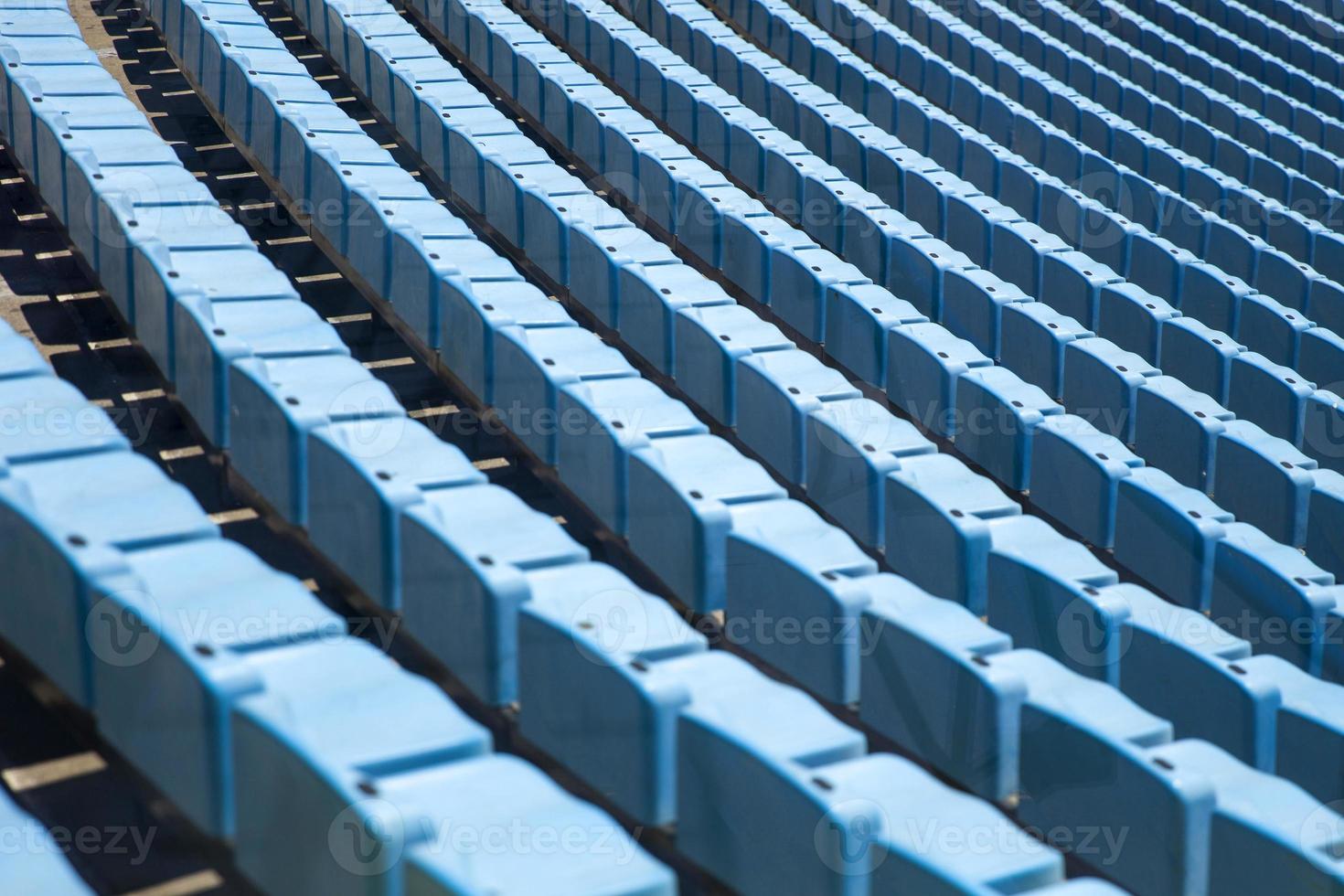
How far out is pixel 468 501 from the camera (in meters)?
1.58

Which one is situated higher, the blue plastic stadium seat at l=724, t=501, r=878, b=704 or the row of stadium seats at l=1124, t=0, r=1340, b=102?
the row of stadium seats at l=1124, t=0, r=1340, b=102

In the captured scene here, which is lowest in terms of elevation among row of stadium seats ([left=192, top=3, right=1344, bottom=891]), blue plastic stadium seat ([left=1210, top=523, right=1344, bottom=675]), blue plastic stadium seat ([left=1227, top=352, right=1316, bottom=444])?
blue plastic stadium seat ([left=1210, top=523, right=1344, bottom=675])

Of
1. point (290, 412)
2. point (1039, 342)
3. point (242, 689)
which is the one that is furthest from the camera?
point (1039, 342)

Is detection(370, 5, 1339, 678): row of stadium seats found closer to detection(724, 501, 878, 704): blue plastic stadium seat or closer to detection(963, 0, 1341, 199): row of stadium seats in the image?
detection(724, 501, 878, 704): blue plastic stadium seat

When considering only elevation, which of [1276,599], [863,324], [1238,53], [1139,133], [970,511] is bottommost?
[1276,599]

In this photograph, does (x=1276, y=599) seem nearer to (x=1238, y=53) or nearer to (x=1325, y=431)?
(x=1325, y=431)

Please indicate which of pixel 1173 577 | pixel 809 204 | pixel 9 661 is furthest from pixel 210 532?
pixel 809 204

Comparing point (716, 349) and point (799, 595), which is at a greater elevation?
point (716, 349)

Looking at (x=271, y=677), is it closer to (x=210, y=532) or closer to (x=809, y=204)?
(x=210, y=532)

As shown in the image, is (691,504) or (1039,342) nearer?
(691,504)

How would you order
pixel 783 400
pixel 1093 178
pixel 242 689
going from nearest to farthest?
pixel 242 689 → pixel 783 400 → pixel 1093 178

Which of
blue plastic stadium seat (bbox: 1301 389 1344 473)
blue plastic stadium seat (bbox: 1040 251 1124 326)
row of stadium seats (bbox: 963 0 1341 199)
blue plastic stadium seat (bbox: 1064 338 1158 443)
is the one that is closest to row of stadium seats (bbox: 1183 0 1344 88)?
row of stadium seats (bbox: 963 0 1341 199)

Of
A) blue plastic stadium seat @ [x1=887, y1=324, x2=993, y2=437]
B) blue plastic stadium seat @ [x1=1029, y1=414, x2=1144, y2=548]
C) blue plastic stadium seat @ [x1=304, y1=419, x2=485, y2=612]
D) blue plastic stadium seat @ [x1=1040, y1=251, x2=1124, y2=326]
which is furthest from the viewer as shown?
blue plastic stadium seat @ [x1=1040, y1=251, x2=1124, y2=326]

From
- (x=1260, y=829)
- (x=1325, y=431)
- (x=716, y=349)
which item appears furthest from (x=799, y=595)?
(x=1325, y=431)
